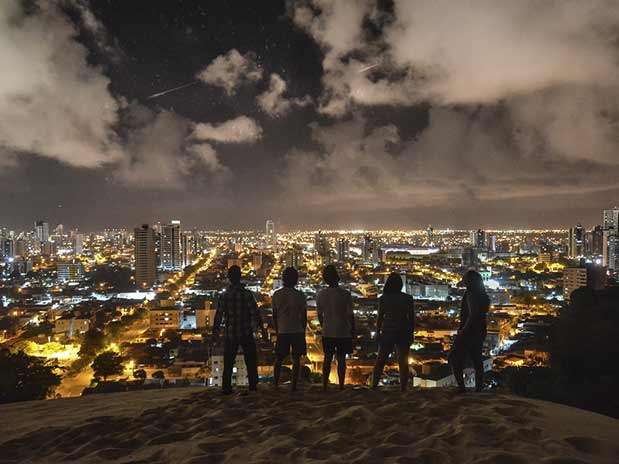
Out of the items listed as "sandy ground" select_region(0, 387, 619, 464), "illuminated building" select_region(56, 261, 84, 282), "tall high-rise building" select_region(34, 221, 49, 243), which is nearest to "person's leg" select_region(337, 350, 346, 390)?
"sandy ground" select_region(0, 387, 619, 464)

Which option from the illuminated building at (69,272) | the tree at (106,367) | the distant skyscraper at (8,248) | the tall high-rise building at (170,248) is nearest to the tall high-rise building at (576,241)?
the tall high-rise building at (170,248)

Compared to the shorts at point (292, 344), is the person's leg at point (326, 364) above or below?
below

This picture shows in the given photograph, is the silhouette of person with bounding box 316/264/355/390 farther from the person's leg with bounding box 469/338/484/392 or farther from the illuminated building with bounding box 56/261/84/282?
the illuminated building with bounding box 56/261/84/282

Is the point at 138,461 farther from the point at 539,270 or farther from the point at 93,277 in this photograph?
the point at 539,270

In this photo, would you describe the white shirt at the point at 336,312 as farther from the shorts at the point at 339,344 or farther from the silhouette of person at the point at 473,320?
the silhouette of person at the point at 473,320

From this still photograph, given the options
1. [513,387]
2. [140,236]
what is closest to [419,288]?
[140,236]

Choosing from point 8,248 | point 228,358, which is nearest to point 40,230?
point 8,248
